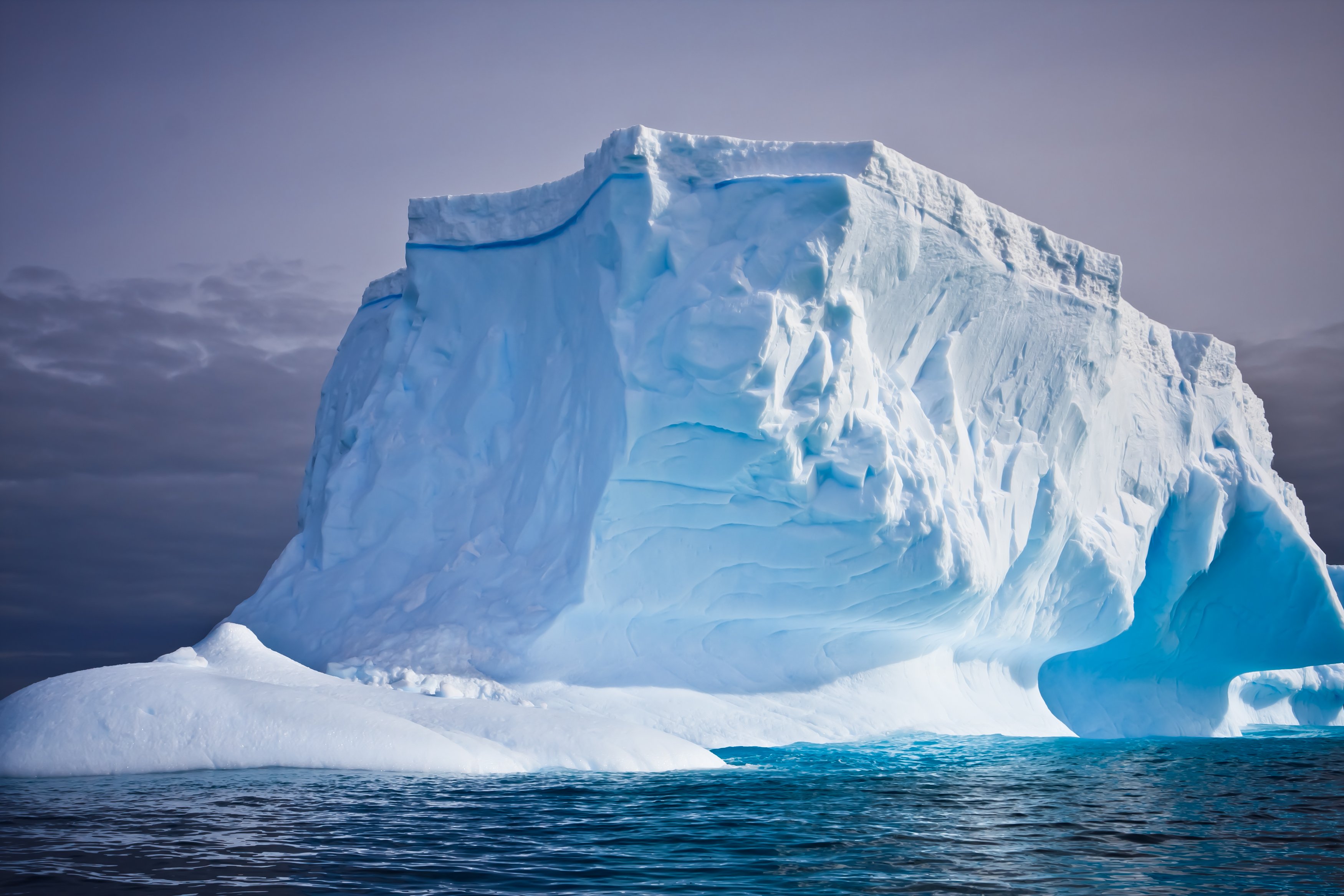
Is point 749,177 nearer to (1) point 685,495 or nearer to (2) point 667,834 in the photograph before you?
(1) point 685,495

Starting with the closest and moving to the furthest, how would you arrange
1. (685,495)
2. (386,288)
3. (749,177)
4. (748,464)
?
1. (748,464)
2. (685,495)
3. (749,177)
4. (386,288)

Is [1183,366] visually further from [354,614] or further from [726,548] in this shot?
[354,614]

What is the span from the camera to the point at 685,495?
40.0ft

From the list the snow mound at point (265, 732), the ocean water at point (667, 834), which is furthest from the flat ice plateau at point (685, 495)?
the ocean water at point (667, 834)

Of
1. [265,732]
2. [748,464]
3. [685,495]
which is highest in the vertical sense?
[748,464]

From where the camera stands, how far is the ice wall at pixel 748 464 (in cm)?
1198

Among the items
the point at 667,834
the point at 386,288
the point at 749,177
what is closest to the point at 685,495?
the point at 749,177

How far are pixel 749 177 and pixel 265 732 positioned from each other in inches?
321

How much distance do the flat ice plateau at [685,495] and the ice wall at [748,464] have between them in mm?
51

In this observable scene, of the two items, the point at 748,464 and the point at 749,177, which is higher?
the point at 749,177

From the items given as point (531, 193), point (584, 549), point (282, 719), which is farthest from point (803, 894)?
point (531, 193)

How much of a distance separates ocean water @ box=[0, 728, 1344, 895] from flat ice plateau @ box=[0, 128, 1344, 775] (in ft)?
3.78

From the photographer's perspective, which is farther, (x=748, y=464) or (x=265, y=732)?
(x=748, y=464)

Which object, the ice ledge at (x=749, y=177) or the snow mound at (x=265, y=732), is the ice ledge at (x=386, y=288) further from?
the snow mound at (x=265, y=732)
